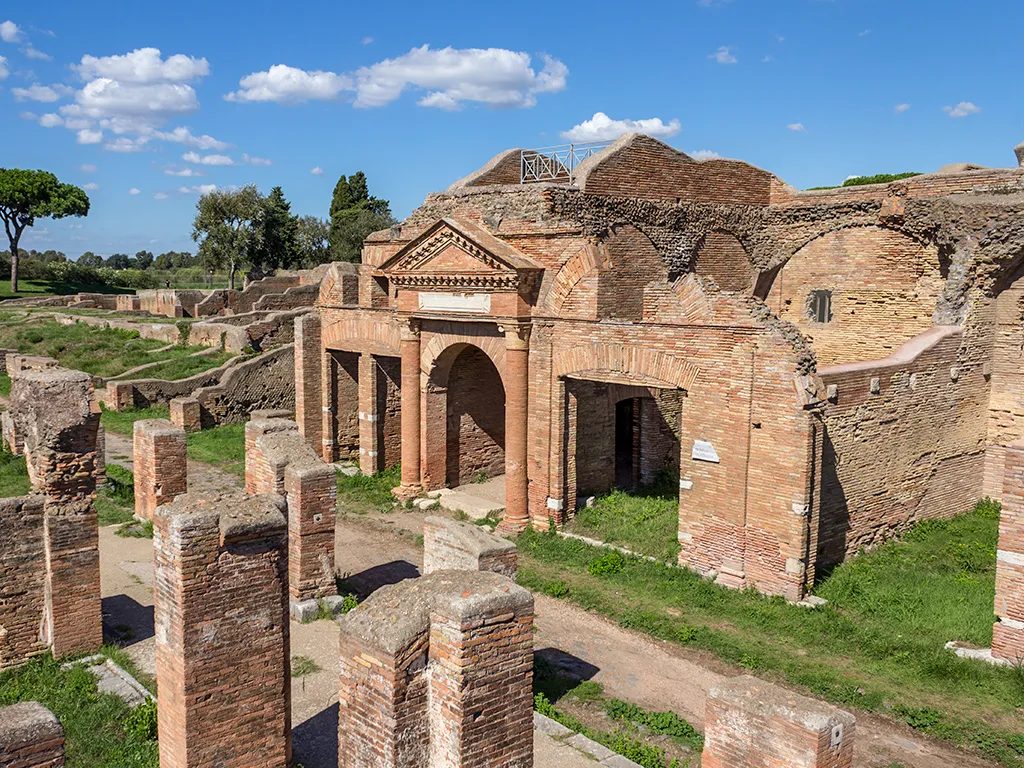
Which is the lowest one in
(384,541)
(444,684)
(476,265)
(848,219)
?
(384,541)

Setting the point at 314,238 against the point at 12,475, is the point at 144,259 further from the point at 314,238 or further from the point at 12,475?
the point at 12,475

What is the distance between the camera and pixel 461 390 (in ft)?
59.8

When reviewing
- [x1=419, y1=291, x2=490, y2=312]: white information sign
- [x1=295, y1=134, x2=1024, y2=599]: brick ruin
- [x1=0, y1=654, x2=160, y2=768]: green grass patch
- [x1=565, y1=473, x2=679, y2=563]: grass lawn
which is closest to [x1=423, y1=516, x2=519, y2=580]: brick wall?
[x1=0, y1=654, x2=160, y2=768]: green grass patch

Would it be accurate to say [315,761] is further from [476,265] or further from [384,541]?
[476,265]

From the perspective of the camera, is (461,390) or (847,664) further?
(461,390)

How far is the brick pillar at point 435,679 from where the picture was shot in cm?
557

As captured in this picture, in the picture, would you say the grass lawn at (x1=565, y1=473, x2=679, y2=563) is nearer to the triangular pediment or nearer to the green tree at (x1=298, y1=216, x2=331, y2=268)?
the triangular pediment

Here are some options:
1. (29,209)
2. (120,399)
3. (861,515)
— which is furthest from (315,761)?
(29,209)

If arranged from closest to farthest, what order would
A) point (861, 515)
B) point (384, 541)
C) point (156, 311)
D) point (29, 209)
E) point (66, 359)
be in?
point (861, 515) → point (384, 541) → point (66, 359) → point (156, 311) → point (29, 209)

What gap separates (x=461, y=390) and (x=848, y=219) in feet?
30.1

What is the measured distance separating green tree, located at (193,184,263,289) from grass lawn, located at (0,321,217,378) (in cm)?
1785

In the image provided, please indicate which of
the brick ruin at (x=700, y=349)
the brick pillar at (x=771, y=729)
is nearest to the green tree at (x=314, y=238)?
the brick ruin at (x=700, y=349)

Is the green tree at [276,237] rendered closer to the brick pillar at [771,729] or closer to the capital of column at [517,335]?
the capital of column at [517,335]

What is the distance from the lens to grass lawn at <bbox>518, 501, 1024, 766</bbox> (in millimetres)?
9250
